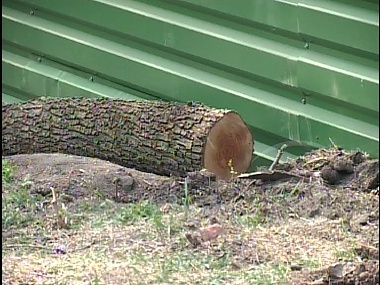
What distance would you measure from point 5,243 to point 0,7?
305 cm

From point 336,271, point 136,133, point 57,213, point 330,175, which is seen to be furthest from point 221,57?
point 336,271

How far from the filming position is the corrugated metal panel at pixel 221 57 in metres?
4.77

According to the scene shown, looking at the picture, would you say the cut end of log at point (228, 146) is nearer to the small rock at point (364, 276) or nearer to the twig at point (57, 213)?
the twig at point (57, 213)

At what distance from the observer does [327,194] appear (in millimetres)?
3443

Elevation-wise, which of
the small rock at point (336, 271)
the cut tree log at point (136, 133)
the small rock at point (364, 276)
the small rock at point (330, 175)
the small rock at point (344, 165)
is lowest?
the cut tree log at point (136, 133)

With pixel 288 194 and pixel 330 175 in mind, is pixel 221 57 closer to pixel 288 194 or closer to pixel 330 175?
pixel 330 175

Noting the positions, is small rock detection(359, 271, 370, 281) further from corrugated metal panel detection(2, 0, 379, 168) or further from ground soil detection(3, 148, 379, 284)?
corrugated metal panel detection(2, 0, 379, 168)

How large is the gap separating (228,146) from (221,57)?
64 cm

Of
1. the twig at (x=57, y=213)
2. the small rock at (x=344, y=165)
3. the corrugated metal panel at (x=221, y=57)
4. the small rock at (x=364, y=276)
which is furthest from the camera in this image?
the corrugated metal panel at (x=221, y=57)

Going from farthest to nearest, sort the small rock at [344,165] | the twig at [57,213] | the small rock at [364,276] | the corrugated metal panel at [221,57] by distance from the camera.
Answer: the corrugated metal panel at [221,57], the small rock at [344,165], the twig at [57,213], the small rock at [364,276]

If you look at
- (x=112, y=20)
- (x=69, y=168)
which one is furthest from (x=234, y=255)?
(x=112, y=20)

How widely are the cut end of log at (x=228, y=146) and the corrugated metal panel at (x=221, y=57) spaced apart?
0.18 meters

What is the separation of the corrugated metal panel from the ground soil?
0.43m

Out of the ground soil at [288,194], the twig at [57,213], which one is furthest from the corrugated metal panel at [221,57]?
the twig at [57,213]
